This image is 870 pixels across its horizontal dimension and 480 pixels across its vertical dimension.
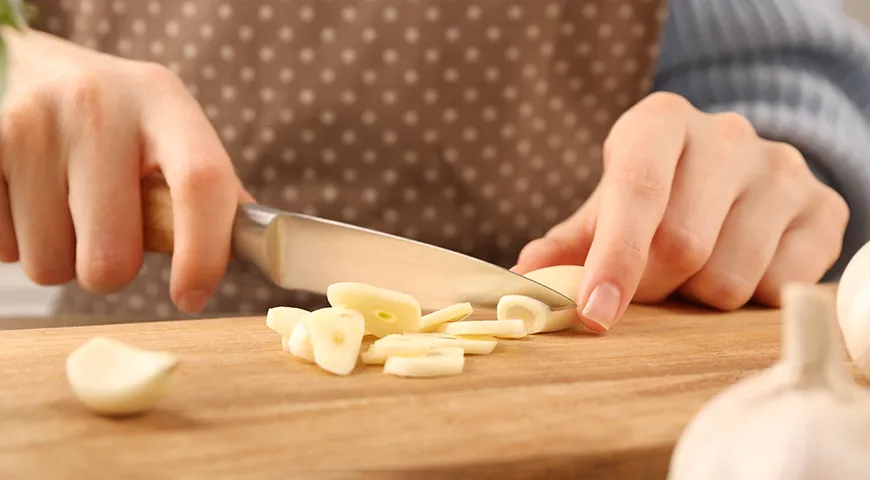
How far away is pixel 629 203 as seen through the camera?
2.51ft

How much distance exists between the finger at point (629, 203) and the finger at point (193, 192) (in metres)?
0.36

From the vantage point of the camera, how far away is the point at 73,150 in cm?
84

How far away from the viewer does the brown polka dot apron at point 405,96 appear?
47.4 inches

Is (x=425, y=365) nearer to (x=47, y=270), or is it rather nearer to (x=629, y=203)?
(x=629, y=203)

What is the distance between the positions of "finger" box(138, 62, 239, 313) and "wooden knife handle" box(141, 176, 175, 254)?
26 millimetres

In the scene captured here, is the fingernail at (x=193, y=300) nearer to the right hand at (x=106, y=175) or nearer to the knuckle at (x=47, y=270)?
the right hand at (x=106, y=175)

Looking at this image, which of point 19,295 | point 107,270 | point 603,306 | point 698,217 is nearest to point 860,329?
point 603,306

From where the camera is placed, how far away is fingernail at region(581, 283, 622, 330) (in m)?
0.69

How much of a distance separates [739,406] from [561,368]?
24 centimetres

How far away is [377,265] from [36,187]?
15.3 inches

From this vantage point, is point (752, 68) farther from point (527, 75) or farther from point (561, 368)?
point (561, 368)

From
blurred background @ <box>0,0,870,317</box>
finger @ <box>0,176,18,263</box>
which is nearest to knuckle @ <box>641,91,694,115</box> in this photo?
finger @ <box>0,176,18,263</box>

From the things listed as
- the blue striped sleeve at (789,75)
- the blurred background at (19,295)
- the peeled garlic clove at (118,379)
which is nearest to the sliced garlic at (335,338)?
the peeled garlic clove at (118,379)

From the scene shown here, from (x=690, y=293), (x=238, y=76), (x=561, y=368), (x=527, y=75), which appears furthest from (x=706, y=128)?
(x=238, y=76)
